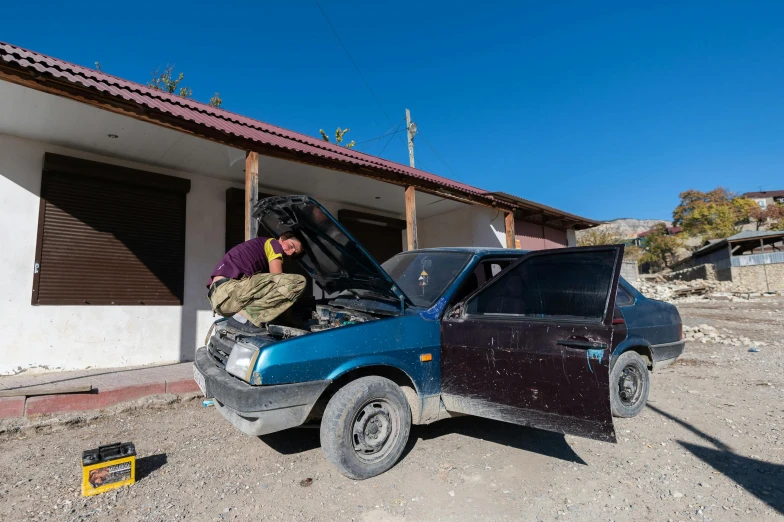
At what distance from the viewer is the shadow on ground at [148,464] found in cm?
272

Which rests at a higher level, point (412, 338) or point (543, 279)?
point (543, 279)

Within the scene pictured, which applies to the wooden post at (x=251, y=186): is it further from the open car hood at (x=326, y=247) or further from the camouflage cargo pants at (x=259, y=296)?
the camouflage cargo pants at (x=259, y=296)

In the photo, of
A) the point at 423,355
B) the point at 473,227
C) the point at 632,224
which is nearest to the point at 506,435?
the point at 423,355

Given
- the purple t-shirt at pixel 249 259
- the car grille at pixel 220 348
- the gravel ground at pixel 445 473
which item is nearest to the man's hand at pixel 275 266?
the purple t-shirt at pixel 249 259

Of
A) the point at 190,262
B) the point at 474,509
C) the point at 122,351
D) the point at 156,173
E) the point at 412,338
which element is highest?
the point at 156,173

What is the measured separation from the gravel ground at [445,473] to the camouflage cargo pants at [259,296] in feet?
3.64

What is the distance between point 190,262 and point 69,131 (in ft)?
8.23

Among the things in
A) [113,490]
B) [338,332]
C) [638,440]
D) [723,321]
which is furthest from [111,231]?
[723,321]

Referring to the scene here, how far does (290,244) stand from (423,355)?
5.13ft

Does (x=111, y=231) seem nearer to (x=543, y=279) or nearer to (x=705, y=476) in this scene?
(x=543, y=279)

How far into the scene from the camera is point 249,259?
353 centimetres

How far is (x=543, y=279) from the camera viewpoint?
9.68ft

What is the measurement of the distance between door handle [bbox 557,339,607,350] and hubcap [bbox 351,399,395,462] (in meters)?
1.25

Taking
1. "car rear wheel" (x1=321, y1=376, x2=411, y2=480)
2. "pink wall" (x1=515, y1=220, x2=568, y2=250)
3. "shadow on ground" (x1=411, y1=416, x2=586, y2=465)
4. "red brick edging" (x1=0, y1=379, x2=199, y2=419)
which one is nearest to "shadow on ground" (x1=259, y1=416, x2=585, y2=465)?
"shadow on ground" (x1=411, y1=416, x2=586, y2=465)
